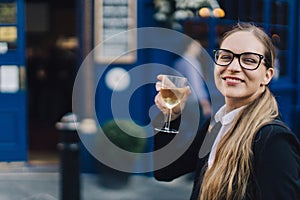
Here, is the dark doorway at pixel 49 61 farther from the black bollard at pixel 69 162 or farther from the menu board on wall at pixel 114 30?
the black bollard at pixel 69 162

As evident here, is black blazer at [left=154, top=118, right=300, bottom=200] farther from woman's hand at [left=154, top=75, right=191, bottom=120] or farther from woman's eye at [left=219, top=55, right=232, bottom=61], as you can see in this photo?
woman's hand at [left=154, top=75, right=191, bottom=120]

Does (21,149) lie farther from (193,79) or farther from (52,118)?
(52,118)

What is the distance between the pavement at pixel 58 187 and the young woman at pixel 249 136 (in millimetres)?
3676

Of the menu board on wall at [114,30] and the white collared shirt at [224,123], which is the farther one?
the menu board on wall at [114,30]

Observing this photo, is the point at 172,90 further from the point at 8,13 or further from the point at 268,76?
the point at 8,13

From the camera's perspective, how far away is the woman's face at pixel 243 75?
5.57 feet

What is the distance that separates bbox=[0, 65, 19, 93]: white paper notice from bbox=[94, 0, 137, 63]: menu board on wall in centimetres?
103

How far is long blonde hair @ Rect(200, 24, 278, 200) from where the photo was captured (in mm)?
1625

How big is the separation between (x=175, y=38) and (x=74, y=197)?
116 inches

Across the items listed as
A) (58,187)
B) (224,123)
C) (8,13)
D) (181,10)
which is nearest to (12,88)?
(8,13)

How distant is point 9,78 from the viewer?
638 cm

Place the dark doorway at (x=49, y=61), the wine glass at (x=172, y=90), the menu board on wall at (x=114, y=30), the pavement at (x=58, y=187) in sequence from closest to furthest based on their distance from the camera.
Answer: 1. the wine glass at (x=172, y=90)
2. the pavement at (x=58, y=187)
3. the menu board on wall at (x=114, y=30)
4. the dark doorway at (x=49, y=61)

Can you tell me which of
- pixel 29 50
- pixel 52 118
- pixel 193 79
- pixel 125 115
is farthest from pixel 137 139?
pixel 29 50

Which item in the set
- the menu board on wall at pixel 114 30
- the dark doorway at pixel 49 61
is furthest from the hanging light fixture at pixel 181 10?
the dark doorway at pixel 49 61
